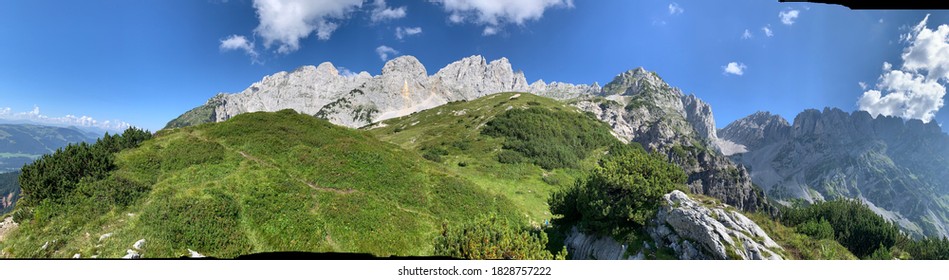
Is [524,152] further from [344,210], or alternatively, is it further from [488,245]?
[488,245]

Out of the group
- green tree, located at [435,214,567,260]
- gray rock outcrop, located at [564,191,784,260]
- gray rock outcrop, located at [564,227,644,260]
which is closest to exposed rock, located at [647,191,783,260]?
gray rock outcrop, located at [564,191,784,260]

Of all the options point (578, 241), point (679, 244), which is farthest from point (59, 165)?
point (679, 244)

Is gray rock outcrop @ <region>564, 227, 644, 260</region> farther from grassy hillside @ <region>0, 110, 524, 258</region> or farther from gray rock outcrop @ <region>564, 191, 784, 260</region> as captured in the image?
grassy hillside @ <region>0, 110, 524, 258</region>

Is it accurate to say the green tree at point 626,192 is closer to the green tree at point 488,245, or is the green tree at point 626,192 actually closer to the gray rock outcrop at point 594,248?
the gray rock outcrop at point 594,248

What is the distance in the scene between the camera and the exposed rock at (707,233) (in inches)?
615

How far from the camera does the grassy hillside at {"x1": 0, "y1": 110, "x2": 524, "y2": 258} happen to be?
16688mm

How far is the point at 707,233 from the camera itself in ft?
54.3

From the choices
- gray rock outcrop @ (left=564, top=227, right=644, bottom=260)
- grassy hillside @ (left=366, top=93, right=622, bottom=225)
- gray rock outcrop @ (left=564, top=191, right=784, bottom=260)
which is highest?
grassy hillside @ (left=366, top=93, right=622, bottom=225)

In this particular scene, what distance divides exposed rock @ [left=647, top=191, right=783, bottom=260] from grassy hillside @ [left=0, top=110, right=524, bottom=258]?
10452 millimetres

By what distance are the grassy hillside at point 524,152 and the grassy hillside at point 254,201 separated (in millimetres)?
8881

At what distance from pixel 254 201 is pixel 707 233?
24.2 m
